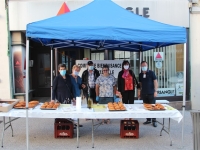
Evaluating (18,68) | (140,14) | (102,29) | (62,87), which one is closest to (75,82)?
(62,87)

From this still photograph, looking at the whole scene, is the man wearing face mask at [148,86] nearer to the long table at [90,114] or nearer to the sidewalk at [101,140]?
the sidewalk at [101,140]

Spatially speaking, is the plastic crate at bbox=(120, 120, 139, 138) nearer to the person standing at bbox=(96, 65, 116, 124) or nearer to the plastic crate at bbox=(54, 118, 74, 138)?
the person standing at bbox=(96, 65, 116, 124)

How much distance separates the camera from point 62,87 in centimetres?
567

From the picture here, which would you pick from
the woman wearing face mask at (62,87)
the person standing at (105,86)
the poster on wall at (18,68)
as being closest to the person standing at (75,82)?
the woman wearing face mask at (62,87)

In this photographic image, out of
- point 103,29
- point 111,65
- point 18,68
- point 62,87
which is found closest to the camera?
point 103,29

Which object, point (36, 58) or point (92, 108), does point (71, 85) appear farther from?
point (36, 58)

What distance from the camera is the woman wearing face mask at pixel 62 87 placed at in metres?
5.65

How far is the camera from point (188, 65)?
28.1 ft

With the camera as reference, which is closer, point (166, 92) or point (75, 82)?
point (75, 82)

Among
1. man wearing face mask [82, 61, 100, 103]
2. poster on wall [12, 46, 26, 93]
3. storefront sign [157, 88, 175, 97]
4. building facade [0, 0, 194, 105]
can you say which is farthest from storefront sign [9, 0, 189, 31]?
man wearing face mask [82, 61, 100, 103]

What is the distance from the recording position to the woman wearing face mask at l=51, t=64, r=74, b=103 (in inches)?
223

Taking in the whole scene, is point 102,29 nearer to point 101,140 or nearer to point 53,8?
point 101,140

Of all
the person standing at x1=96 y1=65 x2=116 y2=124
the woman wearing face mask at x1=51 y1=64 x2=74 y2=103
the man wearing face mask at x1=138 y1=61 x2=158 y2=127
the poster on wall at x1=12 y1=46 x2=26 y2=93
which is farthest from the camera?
the poster on wall at x1=12 y1=46 x2=26 y2=93

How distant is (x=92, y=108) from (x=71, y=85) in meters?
1.19
